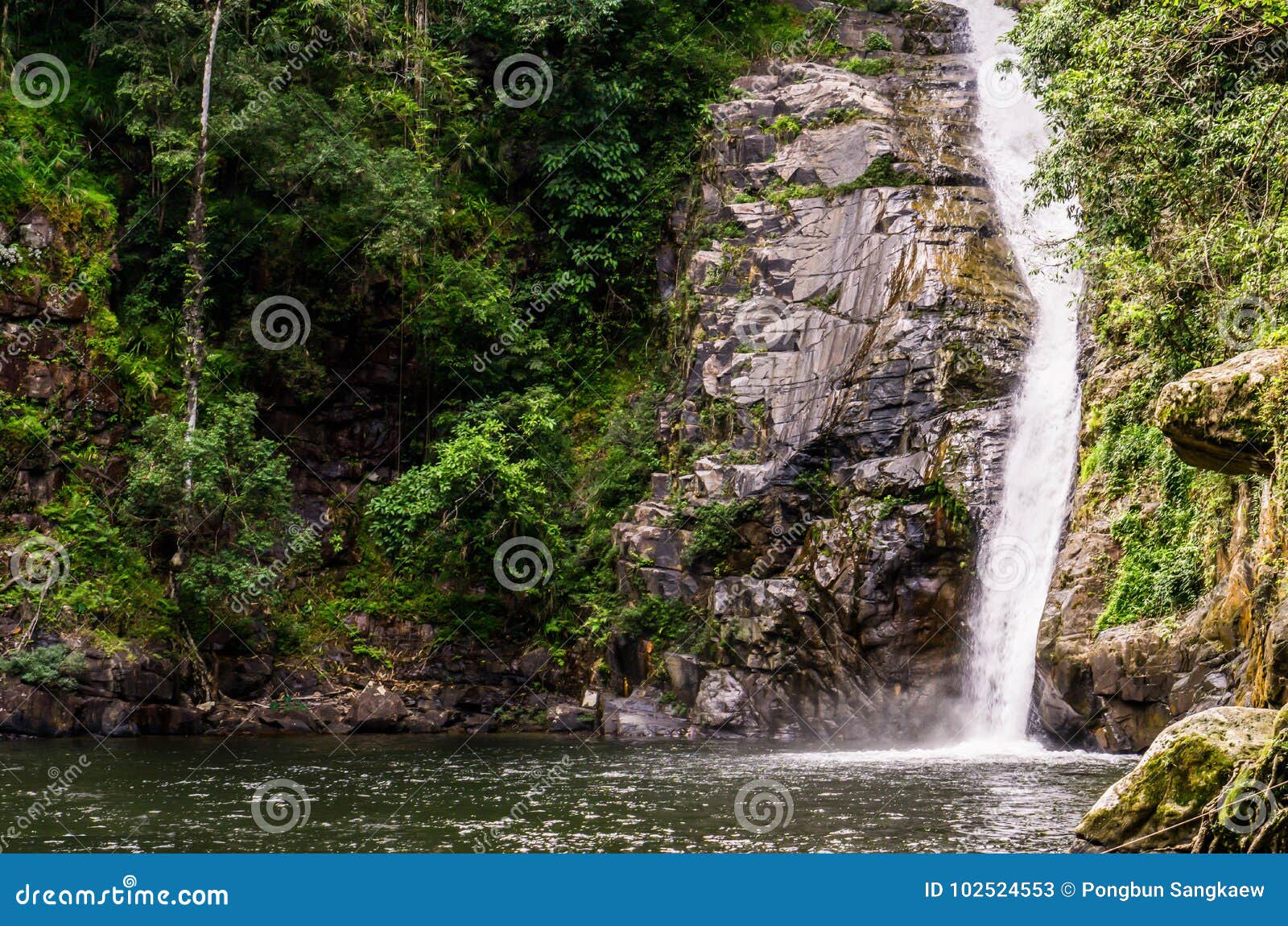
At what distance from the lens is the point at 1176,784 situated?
9297 mm

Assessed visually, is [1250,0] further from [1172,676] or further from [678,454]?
[678,454]

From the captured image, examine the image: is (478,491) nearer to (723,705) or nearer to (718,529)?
(718,529)

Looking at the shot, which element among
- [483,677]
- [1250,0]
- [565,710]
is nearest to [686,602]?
[565,710]

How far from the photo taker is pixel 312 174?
26016 millimetres

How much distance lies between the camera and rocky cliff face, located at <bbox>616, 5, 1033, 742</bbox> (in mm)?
21391

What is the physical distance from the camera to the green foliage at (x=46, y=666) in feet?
68.2

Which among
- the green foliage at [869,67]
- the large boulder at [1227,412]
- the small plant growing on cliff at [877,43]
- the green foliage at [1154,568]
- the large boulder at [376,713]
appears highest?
the small plant growing on cliff at [877,43]

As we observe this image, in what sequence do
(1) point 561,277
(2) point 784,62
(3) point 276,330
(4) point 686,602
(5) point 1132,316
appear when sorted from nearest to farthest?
(5) point 1132,316 → (4) point 686,602 → (3) point 276,330 → (1) point 561,277 → (2) point 784,62

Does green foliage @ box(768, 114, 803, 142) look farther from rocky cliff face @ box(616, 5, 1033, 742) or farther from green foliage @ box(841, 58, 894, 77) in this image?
green foliage @ box(841, 58, 894, 77)

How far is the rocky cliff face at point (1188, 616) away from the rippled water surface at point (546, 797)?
1.01m

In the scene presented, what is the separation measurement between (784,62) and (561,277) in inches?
352

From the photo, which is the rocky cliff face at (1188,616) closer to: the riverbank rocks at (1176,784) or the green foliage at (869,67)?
the riverbank rocks at (1176,784)

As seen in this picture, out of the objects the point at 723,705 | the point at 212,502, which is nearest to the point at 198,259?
the point at 212,502

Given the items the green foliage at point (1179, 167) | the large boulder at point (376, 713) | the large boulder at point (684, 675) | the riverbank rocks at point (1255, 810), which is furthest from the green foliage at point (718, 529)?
the riverbank rocks at point (1255, 810)
